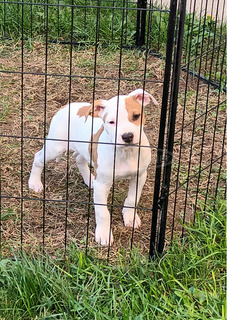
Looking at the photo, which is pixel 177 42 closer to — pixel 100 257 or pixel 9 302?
pixel 100 257

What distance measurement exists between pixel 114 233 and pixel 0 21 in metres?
3.64

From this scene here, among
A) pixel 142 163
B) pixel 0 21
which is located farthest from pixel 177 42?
pixel 0 21

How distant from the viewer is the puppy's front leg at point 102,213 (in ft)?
10.7

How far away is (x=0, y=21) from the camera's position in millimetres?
6266

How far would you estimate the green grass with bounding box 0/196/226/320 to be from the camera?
271 cm

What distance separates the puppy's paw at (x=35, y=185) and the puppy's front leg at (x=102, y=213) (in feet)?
2.27

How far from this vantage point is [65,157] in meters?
4.38

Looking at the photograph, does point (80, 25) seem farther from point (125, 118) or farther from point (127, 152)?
point (125, 118)

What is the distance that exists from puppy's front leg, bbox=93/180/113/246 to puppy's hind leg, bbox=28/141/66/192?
18.3 inches

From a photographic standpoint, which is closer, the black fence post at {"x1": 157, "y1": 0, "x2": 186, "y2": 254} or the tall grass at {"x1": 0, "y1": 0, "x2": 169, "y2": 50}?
the black fence post at {"x1": 157, "y1": 0, "x2": 186, "y2": 254}

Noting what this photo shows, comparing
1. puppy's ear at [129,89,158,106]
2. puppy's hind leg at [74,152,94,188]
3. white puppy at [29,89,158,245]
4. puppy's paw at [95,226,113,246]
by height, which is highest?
puppy's ear at [129,89,158,106]

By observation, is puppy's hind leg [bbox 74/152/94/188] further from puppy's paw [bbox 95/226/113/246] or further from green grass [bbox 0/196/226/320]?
green grass [bbox 0/196/226/320]

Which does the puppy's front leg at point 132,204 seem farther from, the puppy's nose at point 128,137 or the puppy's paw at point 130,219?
the puppy's nose at point 128,137

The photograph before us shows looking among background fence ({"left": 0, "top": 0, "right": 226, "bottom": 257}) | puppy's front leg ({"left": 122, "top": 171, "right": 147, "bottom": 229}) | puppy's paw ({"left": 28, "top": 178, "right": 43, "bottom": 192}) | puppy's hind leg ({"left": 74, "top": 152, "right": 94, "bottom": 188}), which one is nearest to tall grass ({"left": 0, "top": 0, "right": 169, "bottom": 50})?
background fence ({"left": 0, "top": 0, "right": 226, "bottom": 257})
